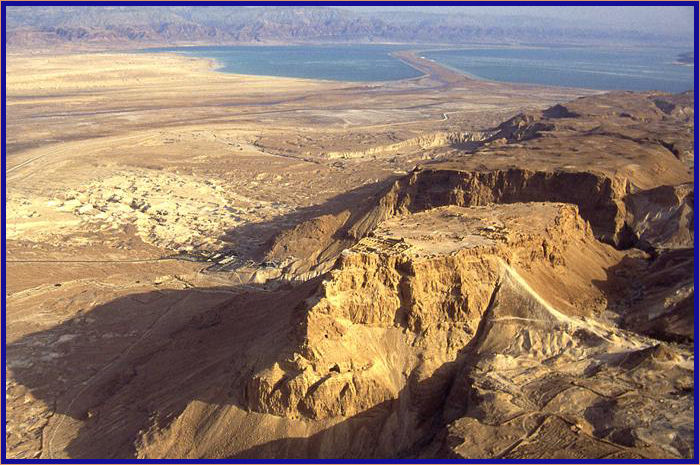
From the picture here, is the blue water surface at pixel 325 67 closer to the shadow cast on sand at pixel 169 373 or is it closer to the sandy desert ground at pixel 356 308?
the sandy desert ground at pixel 356 308

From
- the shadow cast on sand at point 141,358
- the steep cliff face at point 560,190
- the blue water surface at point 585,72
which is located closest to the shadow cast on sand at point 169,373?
the shadow cast on sand at point 141,358

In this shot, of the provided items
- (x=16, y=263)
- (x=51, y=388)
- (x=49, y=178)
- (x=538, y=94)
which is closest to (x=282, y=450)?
(x=51, y=388)

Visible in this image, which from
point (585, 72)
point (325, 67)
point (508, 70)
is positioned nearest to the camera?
point (585, 72)

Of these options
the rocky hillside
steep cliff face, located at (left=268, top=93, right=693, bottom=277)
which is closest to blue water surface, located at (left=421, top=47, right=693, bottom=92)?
steep cliff face, located at (left=268, top=93, right=693, bottom=277)

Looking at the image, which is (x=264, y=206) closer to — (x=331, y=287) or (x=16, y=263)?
(x=16, y=263)

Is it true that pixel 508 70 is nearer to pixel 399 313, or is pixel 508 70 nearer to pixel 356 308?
pixel 399 313

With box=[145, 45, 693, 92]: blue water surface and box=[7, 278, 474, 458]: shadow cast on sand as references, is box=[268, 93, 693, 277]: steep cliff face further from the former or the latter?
box=[145, 45, 693, 92]: blue water surface

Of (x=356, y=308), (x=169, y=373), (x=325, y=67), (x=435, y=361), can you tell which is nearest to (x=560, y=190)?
(x=435, y=361)
